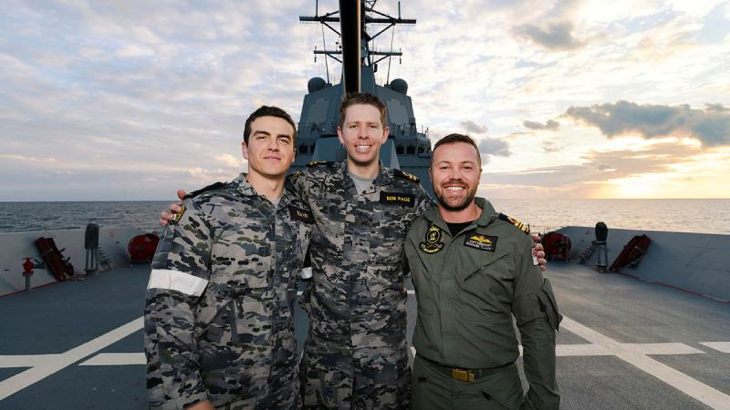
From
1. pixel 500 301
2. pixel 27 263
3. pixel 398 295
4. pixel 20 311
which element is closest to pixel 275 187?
pixel 398 295

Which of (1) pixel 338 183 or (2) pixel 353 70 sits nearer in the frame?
(1) pixel 338 183

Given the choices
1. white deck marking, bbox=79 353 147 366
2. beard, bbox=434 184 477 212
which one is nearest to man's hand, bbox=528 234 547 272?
beard, bbox=434 184 477 212

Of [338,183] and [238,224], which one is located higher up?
[338,183]

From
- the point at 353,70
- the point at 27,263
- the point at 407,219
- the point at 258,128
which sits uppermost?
the point at 353,70

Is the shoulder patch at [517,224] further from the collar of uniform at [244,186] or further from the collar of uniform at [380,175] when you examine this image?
the collar of uniform at [244,186]

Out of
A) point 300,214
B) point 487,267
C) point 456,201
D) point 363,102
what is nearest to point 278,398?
point 300,214

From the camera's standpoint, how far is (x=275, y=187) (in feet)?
6.01

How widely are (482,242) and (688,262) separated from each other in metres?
7.84

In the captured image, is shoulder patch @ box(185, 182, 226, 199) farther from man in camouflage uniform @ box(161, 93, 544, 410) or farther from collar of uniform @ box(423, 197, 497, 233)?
collar of uniform @ box(423, 197, 497, 233)

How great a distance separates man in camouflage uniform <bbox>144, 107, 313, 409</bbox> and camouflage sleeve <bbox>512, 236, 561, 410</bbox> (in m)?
1.19

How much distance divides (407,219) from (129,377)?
307 cm

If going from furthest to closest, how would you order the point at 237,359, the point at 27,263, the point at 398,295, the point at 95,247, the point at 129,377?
1. the point at 95,247
2. the point at 27,263
3. the point at 129,377
4. the point at 398,295
5. the point at 237,359

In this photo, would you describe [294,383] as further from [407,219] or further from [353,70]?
[353,70]

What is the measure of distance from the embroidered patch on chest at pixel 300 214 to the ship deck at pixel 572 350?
2.25m
